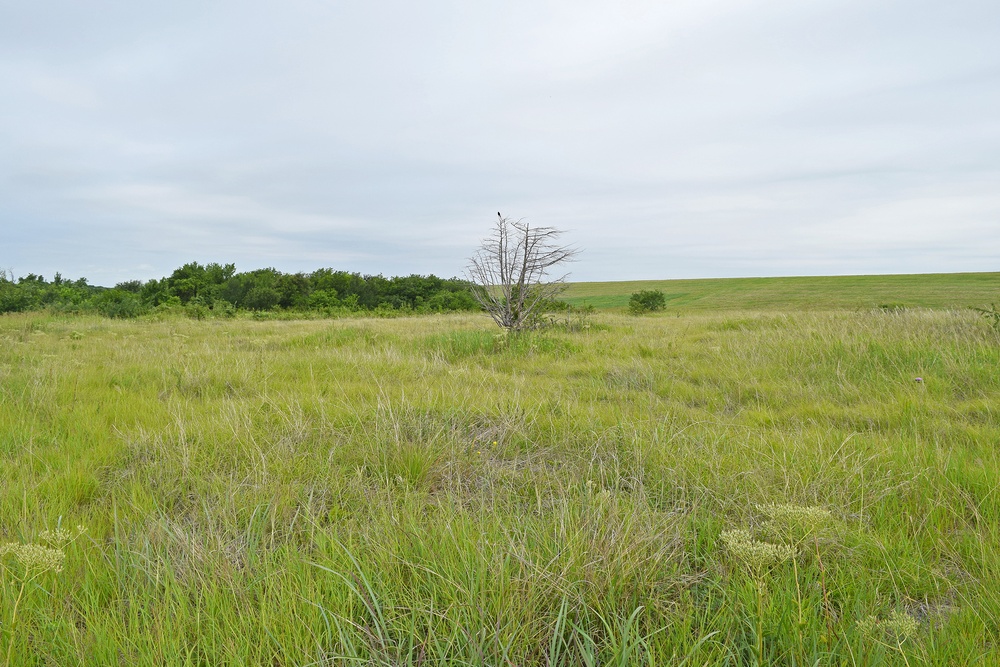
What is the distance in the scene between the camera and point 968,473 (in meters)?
2.56

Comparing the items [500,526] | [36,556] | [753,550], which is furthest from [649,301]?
[36,556]

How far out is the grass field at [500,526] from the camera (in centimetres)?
143

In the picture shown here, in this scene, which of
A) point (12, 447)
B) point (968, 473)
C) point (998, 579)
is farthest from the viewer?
point (12, 447)

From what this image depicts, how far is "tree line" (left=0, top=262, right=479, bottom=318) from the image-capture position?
28966 millimetres

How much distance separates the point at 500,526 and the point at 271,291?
3717cm

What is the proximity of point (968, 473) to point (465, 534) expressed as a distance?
2.77 metres

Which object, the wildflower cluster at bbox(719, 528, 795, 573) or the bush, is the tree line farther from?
the wildflower cluster at bbox(719, 528, 795, 573)

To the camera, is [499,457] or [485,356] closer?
[499,457]

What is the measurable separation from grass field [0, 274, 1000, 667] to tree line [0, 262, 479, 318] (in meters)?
24.8

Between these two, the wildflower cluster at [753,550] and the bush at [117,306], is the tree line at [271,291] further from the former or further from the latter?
the wildflower cluster at [753,550]

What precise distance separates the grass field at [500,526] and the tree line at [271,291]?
81.2 feet

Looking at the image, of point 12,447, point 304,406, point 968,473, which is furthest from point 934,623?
point 12,447

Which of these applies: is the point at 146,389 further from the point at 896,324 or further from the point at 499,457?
the point at 896,324

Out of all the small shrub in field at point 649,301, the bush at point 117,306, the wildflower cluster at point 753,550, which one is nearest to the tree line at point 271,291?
the bush at point 117,306
